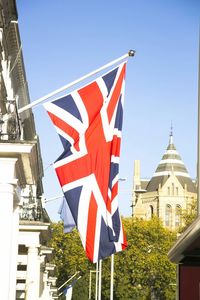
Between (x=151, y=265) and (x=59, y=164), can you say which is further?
(x=151, y=265)

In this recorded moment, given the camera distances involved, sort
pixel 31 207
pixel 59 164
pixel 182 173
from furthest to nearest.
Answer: pixel 182 173, pixel 31 207, pixel 59 164

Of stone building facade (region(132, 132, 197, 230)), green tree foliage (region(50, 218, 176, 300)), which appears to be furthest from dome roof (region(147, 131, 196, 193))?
green tree foliage (region(50, 218, 176, 300))

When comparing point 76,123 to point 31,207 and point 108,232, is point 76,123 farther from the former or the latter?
point 31,207

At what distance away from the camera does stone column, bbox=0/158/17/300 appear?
54.0 feet

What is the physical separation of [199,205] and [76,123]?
502 cm

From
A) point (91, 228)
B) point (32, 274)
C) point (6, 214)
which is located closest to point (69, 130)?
point (91, 228)

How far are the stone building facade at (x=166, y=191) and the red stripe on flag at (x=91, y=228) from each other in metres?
148

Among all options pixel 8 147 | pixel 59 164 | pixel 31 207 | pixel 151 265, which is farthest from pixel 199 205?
pixel 151 265

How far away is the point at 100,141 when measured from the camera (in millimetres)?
13445

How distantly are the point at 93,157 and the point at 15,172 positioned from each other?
405 cm

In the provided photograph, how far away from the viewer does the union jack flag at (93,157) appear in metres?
12.9

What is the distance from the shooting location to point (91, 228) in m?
13.0

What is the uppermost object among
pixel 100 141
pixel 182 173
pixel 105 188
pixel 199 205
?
pixel 182 173

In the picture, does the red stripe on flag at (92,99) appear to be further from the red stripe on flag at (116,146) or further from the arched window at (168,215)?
the arched window at (168,215)
